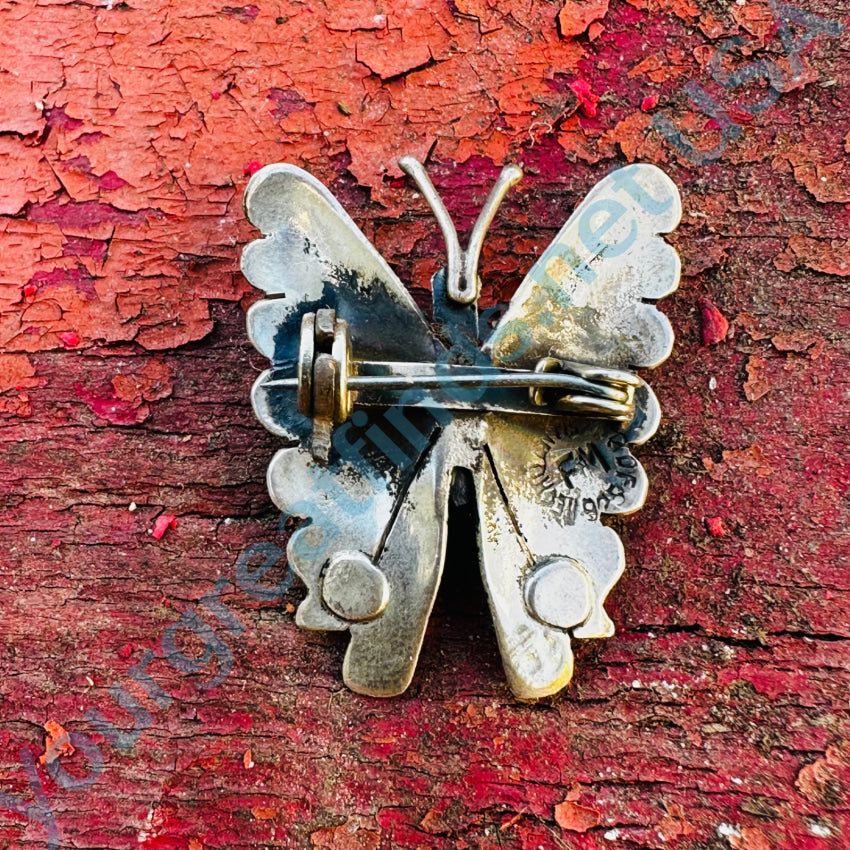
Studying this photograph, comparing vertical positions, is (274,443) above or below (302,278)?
below

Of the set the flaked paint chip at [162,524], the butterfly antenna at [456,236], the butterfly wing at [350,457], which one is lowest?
the flaked paint chip at [162,524]

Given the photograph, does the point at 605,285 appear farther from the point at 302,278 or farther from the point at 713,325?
the point at 302,278

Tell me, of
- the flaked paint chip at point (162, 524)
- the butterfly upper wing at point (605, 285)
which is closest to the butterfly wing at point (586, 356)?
the butterfly upper wing at point (605, 285)

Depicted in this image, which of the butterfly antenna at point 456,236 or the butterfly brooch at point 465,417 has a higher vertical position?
the butterfly antenna at point 456,236

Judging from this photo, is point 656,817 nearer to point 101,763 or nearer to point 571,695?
point 571,695

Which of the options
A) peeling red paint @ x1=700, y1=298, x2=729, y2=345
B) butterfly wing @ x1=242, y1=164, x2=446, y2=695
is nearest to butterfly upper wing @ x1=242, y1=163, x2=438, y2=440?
butterfly wing @ x1=242, y1=164, x2=446, y2=695

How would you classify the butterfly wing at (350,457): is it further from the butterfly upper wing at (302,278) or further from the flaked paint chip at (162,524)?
→ the flaked paint chip at (162,524)

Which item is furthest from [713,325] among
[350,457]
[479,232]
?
[350,457]
